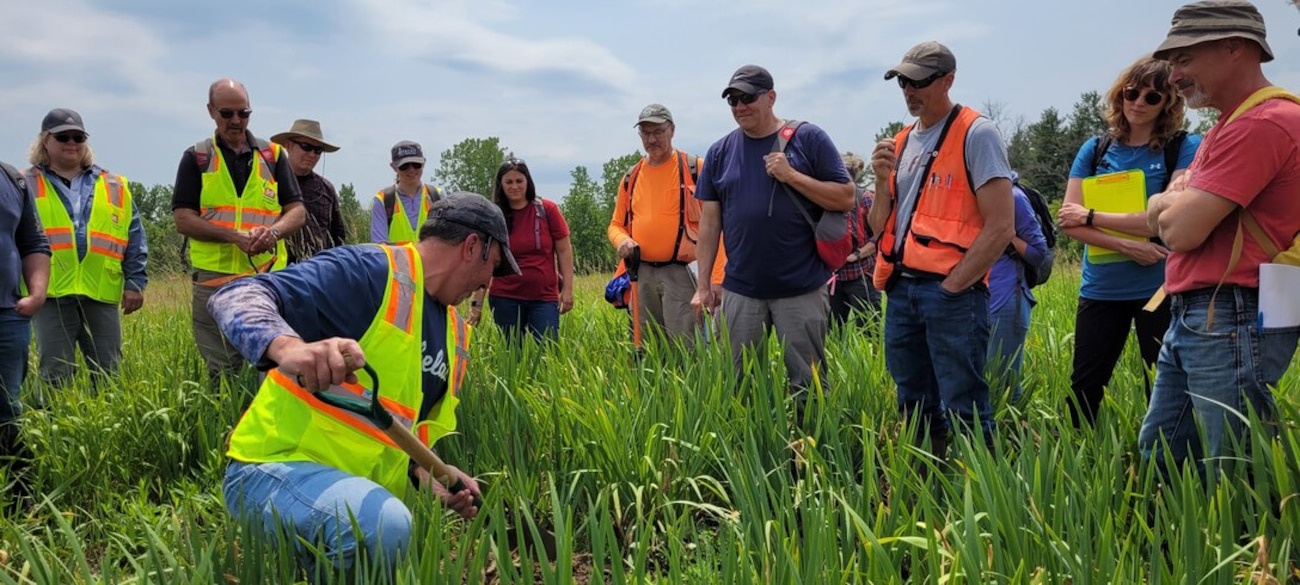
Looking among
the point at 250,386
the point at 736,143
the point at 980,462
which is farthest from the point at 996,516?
the point at 250,386

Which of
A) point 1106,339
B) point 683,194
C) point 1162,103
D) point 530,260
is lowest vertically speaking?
point 1106,339

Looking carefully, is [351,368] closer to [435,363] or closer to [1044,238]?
[435,363]

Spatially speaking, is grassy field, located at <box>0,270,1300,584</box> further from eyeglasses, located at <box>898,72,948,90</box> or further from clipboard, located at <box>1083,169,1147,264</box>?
eyeglasses, located at <box>898,72,948,90</box>

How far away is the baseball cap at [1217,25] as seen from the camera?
220 centimetres

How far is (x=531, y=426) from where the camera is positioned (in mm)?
3230

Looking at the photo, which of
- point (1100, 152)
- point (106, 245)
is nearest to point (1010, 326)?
point (1100, 152)

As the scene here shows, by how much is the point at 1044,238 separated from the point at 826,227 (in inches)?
50.4

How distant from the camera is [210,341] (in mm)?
4539

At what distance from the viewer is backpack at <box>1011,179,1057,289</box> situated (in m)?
4.33

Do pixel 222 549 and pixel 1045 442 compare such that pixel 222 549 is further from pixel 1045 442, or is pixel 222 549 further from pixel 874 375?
pixel 874 375

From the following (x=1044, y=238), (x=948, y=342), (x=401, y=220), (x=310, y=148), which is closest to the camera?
(x=948, y=342)

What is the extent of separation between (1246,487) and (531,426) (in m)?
2.10

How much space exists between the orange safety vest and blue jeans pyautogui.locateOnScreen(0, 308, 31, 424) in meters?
3.66

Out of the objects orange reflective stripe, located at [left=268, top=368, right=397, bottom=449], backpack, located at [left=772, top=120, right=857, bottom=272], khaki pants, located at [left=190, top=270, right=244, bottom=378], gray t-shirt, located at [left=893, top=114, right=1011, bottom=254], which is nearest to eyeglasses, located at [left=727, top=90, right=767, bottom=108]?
backpack, located at [left=772, top=120, right=857, bottom=272]
